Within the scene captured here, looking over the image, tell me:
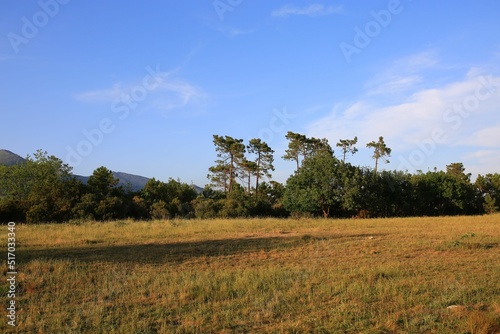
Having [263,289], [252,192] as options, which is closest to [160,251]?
[263,289]

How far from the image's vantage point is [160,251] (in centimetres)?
1324

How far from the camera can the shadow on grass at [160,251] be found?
11.6m

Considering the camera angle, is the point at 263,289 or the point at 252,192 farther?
the point at 252,192

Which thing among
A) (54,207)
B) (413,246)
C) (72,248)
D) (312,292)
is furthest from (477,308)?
(54,207)

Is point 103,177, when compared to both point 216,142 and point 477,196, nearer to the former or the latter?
point 216,142

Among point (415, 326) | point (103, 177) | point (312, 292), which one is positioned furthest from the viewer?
point (103, 177)

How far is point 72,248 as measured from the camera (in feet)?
45.7

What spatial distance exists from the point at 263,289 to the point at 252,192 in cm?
4318

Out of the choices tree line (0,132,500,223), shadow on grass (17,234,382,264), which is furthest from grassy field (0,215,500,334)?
tree line (0,132,500,223)

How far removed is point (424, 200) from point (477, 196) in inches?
403

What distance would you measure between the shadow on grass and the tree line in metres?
15.7

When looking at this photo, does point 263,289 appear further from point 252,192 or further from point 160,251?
point 252,192

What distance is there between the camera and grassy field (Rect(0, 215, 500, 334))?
5.44m

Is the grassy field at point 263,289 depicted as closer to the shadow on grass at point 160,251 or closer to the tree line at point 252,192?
the shadow on grass at point 160,251
